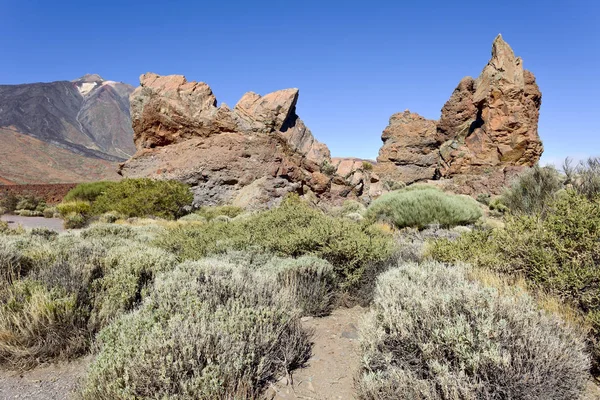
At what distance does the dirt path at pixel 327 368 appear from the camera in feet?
8.53

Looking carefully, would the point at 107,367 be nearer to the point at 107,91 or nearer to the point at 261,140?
the point at 261,140

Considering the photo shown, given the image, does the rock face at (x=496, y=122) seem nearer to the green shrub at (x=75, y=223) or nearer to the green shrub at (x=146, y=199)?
the green shrub at (x=146, y=199)

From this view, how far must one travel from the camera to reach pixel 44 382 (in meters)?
2.83

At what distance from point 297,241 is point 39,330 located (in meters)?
3.37

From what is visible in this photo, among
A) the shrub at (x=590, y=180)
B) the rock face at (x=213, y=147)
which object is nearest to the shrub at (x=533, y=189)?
the shrub at (x=590, y=180)

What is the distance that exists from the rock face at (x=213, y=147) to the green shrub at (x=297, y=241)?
924cm

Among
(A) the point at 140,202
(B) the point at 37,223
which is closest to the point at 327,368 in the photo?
(A) the point at 140,202

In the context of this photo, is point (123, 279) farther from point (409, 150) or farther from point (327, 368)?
point (409, 150)

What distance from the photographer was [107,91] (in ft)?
612

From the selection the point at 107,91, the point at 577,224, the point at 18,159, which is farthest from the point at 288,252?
the point at 107,91

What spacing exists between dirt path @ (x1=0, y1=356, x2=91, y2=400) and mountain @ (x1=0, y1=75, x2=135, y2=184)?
64494 millimetres

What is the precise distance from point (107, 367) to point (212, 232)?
4.67 meters

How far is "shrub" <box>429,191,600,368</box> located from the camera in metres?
3.10

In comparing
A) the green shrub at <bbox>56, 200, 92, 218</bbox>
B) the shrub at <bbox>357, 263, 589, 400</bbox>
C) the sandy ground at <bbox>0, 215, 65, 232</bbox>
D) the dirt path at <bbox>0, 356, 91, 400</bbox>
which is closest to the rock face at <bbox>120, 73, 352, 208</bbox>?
the green shrub at <bbox>56, 200, 92, 218</bbox>
